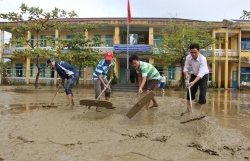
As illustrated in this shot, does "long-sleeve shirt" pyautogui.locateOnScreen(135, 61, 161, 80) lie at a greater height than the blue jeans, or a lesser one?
greater

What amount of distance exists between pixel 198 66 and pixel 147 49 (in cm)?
1858

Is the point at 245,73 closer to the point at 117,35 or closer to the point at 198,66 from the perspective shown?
the point at 117,35

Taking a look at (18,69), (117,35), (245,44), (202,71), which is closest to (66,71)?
(202,71)

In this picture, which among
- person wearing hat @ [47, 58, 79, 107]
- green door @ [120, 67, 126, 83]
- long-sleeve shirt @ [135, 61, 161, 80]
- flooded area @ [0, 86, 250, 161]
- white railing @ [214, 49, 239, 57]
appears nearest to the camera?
flooded area @ [0, 86, 250, 161]

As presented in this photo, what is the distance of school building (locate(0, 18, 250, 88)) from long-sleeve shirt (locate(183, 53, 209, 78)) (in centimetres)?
1764

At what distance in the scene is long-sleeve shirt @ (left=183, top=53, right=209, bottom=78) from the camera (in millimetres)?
5449

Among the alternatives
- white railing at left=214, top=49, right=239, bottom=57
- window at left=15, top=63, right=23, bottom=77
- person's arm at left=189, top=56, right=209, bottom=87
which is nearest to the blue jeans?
person's arm at left=189, top=56, right=209, bottom=87

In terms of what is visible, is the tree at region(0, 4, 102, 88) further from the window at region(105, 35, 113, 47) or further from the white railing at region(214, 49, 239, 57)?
the white railing at region(214, 49, 239, 57)

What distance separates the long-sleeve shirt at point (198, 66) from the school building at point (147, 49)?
17.6m

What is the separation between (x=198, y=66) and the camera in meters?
5.61

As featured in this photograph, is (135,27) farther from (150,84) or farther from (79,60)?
(150,84)

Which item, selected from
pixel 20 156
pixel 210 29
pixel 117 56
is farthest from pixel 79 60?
pixel 20 156

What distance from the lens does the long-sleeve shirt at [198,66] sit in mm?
5449

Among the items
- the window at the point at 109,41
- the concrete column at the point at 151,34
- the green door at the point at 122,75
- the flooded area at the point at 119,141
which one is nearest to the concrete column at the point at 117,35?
the window at the point at 109,41
